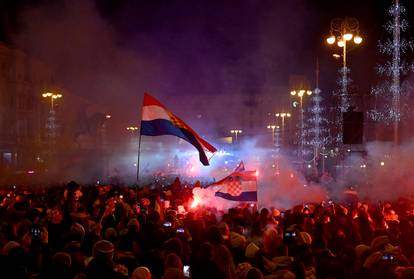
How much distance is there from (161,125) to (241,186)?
222 centimetres

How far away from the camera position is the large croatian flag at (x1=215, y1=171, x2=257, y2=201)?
1045 centimetres

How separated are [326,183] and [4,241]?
13.0 metres

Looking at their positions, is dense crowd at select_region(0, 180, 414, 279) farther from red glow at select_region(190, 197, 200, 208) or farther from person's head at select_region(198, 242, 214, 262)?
red glow at select_region(190, 197, 200, 208)

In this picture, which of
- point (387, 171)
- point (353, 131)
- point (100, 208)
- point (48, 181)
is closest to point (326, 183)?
point (387, 171)

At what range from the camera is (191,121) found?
140ft

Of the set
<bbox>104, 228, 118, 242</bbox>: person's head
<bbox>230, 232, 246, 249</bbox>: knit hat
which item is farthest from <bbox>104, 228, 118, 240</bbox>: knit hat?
<bbox>230, 232, 246, 249</bbox>: knit hat

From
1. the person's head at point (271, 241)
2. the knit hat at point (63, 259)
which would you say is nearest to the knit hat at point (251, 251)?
the person's head at point (271, 241)

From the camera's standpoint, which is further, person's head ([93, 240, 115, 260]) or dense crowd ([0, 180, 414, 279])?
dense crowd ([0, 180, 414, 279])

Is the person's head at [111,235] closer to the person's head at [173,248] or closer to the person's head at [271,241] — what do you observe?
the person's head at [173,248]

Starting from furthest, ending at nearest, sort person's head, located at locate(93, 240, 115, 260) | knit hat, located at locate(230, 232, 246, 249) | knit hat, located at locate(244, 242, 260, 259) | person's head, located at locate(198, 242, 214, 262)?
knit hat, located at locate(230, 232, 246, 249) → knit hat, located at locate(244, 242, 260, 259) → person's head, located at locate(198, 242, 214, 262) → person's head, located at locate(93, 240, 115, 260)

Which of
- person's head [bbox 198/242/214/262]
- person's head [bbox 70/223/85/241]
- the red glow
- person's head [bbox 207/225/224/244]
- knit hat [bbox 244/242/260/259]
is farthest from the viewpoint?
the red glow

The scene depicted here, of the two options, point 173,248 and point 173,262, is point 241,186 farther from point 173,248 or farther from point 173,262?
point 173,262

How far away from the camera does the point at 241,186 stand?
10.5m

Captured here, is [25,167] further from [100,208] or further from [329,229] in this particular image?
[329,229]
